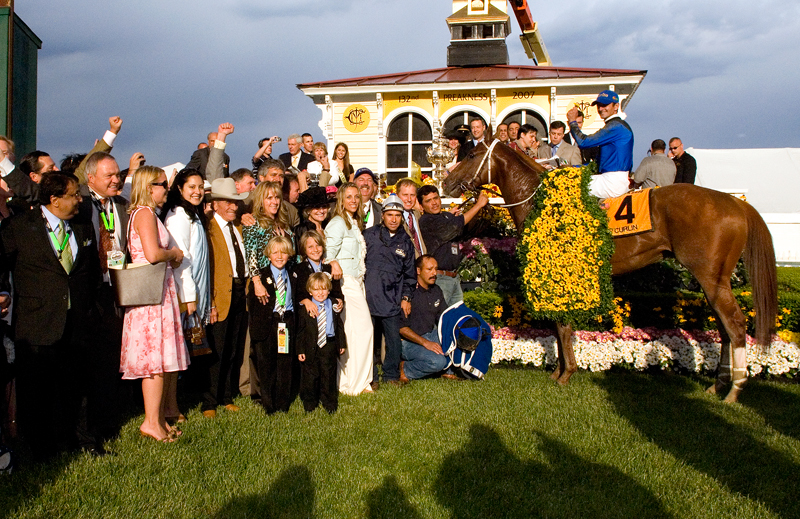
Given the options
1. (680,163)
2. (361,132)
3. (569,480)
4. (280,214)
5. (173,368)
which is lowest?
(569,480)

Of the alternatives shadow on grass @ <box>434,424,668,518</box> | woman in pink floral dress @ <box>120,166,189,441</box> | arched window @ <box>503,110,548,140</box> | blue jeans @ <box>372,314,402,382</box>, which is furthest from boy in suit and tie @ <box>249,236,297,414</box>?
arched window @ <box>503,110,548,140</box>

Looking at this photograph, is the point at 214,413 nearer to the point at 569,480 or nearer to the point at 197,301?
the point at 197,301

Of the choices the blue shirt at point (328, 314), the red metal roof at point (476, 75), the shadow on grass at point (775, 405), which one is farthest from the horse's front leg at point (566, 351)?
the red metal roof at point (476, 75)

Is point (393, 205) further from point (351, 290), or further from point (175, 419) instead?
point (175, 419)

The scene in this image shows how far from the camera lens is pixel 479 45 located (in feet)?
62.5

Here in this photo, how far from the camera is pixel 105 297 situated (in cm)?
481

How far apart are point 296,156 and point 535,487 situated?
7.12 m

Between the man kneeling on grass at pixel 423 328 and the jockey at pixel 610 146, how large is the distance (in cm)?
201

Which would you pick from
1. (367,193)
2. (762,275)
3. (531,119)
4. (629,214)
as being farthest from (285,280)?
(531,119)

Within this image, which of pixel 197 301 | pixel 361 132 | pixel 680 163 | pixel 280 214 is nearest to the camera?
pixel 197 301

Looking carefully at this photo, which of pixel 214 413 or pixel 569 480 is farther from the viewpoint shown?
pixel 214 413

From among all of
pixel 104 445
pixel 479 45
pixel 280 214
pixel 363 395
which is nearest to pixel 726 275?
pixel 363 395

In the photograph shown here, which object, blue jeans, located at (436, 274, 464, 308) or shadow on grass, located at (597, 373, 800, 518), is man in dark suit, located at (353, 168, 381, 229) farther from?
shadow on grass, located at (597, 373, 800, 518)

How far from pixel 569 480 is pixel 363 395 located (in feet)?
8.60
